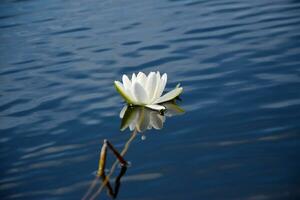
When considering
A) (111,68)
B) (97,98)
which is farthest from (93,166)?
(111,68)

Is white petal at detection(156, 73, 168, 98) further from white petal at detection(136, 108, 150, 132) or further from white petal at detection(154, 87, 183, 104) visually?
white petal at detection(136, 108, 150, 132)

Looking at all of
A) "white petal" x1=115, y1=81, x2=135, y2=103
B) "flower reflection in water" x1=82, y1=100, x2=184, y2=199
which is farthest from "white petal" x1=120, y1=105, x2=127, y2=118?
"white petal" x1=115, y1=81, x2=135, y2=103

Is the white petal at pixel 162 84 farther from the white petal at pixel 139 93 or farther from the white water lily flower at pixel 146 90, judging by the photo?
the white petal at pixel 139 93

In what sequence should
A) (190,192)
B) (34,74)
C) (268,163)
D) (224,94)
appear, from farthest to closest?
(34,74) < (224,94) < (268,163) < (190,192)

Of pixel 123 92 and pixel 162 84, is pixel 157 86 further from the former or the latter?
pixel 123 92

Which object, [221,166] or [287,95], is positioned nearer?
[221,166]

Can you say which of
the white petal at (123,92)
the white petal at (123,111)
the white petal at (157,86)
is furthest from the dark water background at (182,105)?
the white petal at (157,86)

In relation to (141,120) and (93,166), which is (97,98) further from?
(93,166)
